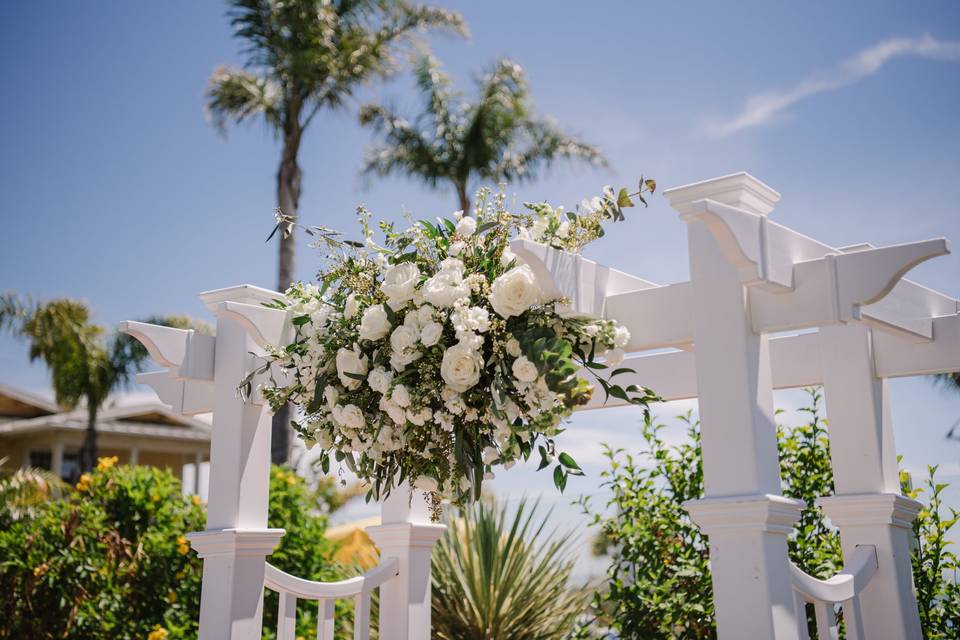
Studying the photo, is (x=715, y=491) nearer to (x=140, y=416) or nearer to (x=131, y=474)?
(x=131, y=474)

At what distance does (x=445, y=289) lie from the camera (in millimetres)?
2463

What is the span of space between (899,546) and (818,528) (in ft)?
4.84

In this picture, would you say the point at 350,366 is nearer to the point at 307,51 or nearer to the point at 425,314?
the point at 425,314

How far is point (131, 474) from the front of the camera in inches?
291

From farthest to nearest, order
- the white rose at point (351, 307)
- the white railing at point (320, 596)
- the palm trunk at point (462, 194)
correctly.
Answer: the palm trunk at point (462, 194)
the white railing at point (320, 596)
the white rose at point (351, 307)

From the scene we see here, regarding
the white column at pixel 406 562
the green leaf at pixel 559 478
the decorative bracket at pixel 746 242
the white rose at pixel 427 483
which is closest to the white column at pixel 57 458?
the white column at pixel 406 562

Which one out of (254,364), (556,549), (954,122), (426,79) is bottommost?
(556,549)

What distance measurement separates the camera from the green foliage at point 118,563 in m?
6.72

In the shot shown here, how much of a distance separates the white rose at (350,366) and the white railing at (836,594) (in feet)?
4.42

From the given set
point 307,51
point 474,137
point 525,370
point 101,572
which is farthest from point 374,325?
point 474,137

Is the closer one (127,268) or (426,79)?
(426,79)

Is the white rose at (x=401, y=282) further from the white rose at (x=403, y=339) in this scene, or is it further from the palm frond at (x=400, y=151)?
the palm frond at (x=400, y=151)

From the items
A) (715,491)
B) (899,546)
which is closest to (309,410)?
(715,491)

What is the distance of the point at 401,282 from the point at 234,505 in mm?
1345
